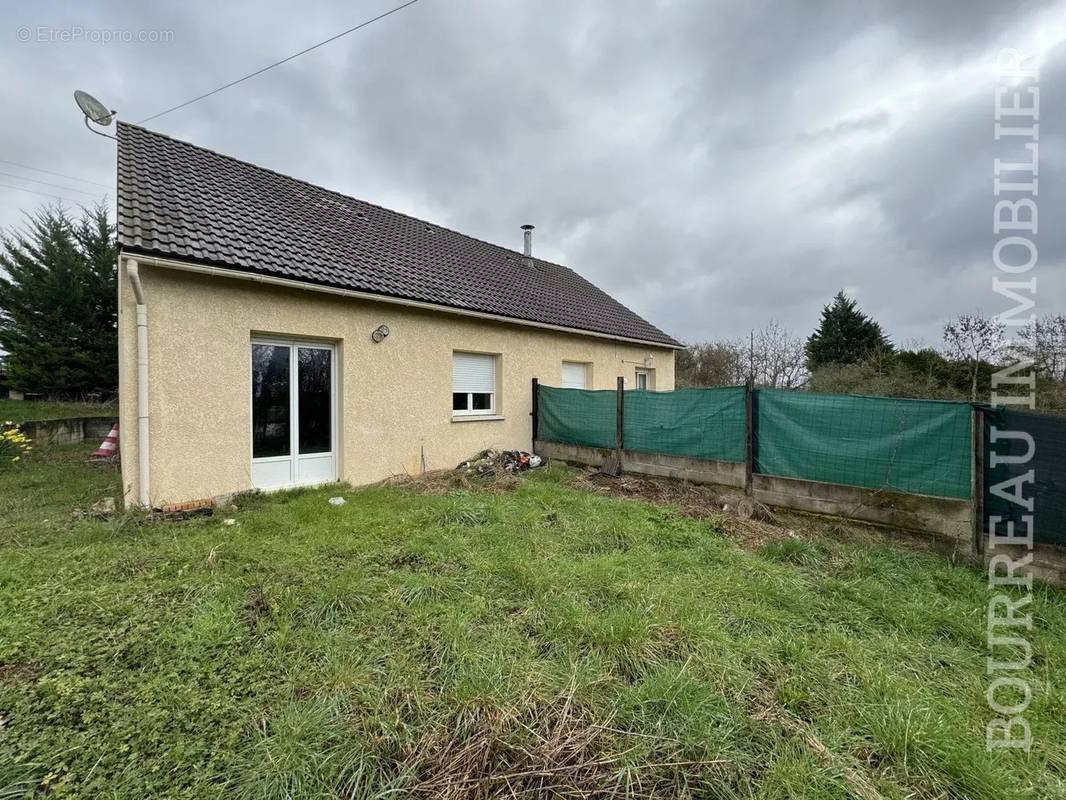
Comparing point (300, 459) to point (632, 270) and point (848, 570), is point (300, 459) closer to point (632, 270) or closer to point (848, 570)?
point (848, 570)

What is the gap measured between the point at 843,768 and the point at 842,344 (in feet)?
88.5

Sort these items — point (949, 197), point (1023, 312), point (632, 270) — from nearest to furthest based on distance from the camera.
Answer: point (1023, 312) → point (949, 197) → point (632, 270)

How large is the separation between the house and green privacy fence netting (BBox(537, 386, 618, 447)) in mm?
521

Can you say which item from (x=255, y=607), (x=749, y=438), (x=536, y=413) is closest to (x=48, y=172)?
(x=536, y=413)

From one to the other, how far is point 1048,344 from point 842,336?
11480mm

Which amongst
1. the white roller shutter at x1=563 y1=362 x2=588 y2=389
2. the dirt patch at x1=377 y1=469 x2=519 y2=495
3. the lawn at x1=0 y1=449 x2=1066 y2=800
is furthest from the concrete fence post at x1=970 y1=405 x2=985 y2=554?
the white roller shutter at x1=563 y1=362 x2=588 y2=389

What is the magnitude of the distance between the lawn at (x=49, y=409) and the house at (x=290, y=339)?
11.2 metres

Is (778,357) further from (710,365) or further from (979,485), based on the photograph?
(979,485)

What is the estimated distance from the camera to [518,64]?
9.35 metres

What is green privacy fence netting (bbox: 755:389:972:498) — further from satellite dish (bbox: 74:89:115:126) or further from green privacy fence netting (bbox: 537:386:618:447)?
satellite dish (bbox: 74:89:115:126)

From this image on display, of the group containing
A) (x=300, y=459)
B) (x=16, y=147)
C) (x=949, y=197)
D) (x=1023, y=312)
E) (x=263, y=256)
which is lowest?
(x=300, y=459)

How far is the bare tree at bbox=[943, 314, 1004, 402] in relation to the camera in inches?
567

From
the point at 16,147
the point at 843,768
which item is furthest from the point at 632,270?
the point at 16,147

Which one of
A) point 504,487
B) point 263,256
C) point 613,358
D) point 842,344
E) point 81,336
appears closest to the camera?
point 263,256
